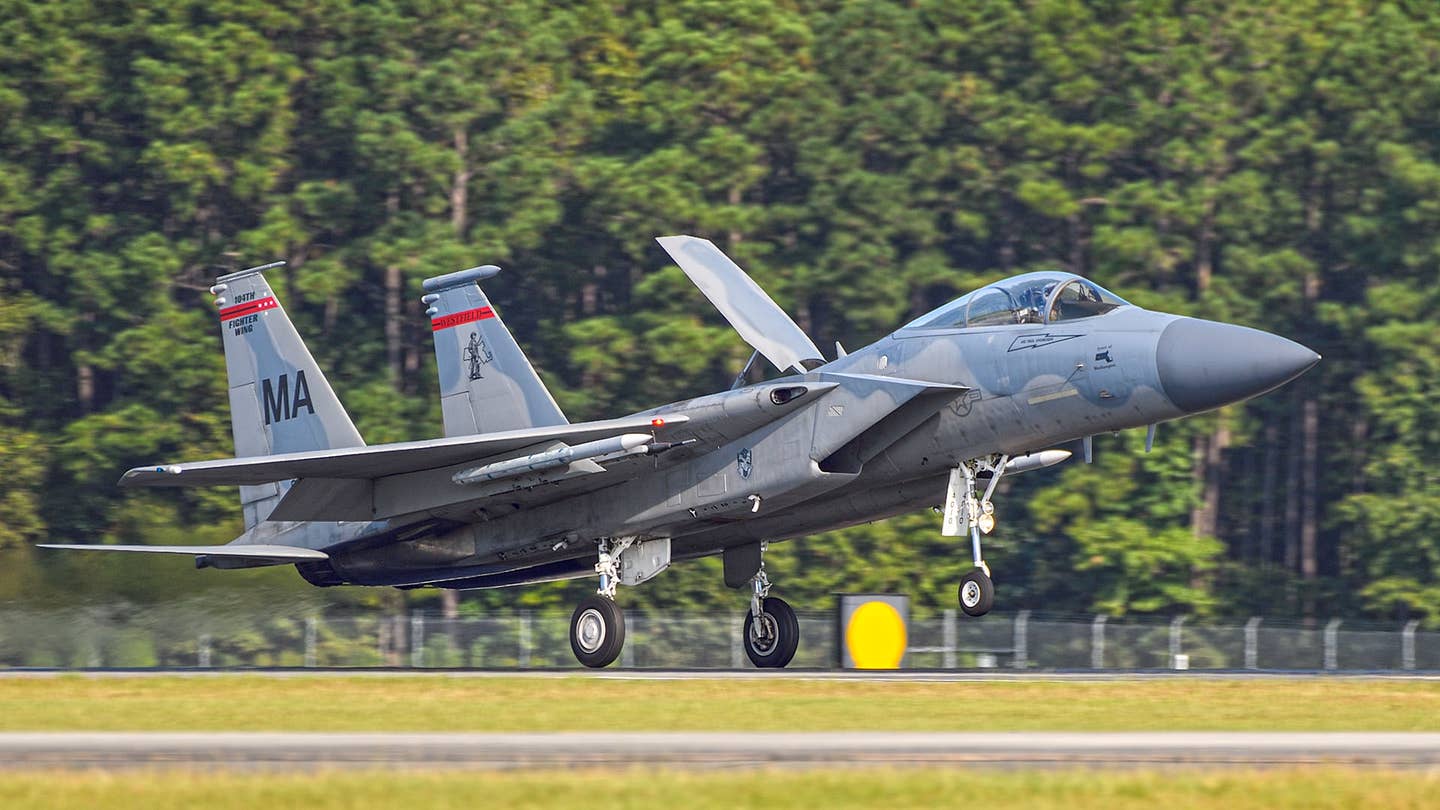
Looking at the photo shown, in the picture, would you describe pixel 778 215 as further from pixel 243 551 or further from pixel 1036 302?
pixel 1036 302

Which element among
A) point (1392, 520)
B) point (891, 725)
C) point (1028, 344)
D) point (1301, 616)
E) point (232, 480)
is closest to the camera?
point (891, 725)

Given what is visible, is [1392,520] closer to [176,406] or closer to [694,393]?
[694,393]

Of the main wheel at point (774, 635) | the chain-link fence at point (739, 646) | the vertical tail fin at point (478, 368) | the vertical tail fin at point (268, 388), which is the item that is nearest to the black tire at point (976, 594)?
the main wheel at point (774, 635)

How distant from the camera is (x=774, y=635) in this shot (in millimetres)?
22531

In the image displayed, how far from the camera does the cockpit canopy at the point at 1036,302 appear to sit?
19062 millimetres

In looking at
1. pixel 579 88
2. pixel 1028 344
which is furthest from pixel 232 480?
pixel 579 88

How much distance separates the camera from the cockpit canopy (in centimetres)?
1906

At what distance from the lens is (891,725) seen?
46.5 feet

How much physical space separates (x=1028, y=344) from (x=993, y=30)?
2495 centimetres

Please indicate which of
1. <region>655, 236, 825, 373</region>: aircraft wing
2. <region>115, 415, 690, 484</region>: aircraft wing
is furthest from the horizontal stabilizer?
<region>655, 236, 825, 373</region>: aircraft wing

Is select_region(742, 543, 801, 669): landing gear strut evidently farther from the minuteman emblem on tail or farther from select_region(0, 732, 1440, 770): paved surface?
select_region(0, 732, 1440, 770): paved surface

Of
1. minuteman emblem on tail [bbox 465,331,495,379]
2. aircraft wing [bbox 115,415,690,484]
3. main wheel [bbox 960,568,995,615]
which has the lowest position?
main wheel [bbox 960,568,995,615]

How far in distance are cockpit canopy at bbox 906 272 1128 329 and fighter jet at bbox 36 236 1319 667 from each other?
0.02 meters

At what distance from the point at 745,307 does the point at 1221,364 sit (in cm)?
620
